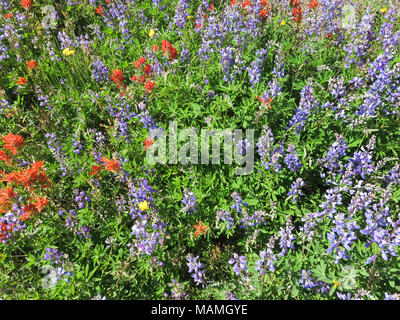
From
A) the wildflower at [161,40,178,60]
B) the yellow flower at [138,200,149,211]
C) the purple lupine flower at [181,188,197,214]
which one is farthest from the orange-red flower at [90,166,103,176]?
the wildflower at [161,40,178,60]

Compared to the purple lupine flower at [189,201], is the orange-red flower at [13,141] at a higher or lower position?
higher

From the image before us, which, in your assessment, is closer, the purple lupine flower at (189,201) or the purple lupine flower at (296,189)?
the purple lupine flower at (296,189)

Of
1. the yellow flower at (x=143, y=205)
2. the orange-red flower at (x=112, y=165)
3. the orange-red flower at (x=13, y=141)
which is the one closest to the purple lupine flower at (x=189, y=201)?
the yellow flower at (x=143, y=205)

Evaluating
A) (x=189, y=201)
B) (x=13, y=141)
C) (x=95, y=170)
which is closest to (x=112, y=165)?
(x=95, y=170)

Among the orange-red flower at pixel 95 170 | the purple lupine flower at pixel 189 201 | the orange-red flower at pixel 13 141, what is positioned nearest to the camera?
the purple lupine flower at pixel 189 201

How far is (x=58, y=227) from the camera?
3.20 m

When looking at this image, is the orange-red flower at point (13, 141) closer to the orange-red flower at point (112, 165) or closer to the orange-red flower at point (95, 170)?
the orange-red flower at point (95, 170)

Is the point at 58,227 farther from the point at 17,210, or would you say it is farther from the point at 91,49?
the point at 91,49

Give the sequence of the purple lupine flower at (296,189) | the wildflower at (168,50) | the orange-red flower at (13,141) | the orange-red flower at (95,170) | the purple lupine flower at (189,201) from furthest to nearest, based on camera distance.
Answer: the wildflower at (168,50), the orange-red flower at (95,170), the orange-red flower at (13,141), the purple lupine flower at (189,201), the purple lupine flower at (296,189)

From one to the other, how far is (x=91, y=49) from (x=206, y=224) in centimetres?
368

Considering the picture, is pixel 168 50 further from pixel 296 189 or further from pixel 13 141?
pixel 296 189

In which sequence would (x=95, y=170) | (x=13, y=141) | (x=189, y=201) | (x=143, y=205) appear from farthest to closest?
(x=95, y=170)
(x=13, y=141)
(x=189, y=201)
(x=143, y=205)

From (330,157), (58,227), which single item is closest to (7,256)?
(58,227)

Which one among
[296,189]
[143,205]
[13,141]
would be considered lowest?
[143,205]
